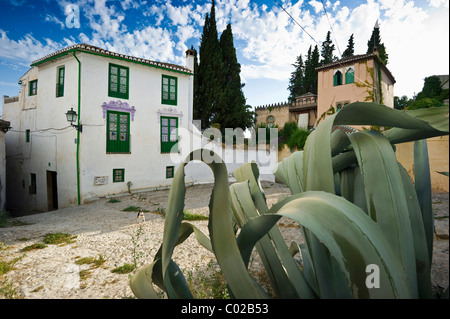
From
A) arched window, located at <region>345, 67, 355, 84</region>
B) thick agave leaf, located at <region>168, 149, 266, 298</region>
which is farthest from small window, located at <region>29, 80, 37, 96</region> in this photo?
arched window, located at <region>345, 67, 355, 84</region>

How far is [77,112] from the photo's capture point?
9680 mm

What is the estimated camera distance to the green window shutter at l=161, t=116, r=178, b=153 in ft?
40.0

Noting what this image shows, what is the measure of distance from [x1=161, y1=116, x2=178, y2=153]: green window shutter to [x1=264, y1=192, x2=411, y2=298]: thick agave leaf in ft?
39.4

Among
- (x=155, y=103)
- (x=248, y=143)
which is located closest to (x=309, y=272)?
(x=155, y=103)

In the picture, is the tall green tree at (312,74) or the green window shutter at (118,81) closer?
the green window shutter at (118,81)

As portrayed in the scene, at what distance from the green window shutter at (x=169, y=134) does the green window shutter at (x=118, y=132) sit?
176cm

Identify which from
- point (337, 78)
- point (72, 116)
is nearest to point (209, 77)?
point (337, 78)

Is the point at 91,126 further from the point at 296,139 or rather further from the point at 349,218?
the point at 296,139

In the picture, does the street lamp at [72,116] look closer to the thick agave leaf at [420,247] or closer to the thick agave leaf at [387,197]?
the thick agave leaf at [387,197]

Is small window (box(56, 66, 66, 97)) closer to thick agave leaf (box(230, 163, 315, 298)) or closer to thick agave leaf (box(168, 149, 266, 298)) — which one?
thick agave leaf (box(230, 163, 315, 298))

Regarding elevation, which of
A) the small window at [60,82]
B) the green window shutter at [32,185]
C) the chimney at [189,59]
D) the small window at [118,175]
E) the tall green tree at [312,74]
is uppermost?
the tall green tree at [312,74]

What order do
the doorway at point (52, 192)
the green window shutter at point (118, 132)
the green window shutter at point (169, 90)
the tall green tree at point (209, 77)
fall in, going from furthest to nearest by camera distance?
the tall green tree at point (209, 77)
the green window shutter at point (169, 90)
the doorway at point (52, 192)
the green window shutter at point (118, 132)

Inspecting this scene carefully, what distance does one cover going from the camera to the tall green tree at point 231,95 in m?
17.6

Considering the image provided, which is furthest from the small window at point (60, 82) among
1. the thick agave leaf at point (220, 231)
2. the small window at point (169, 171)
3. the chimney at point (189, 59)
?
the thick agave leaf at point (220, 231)
